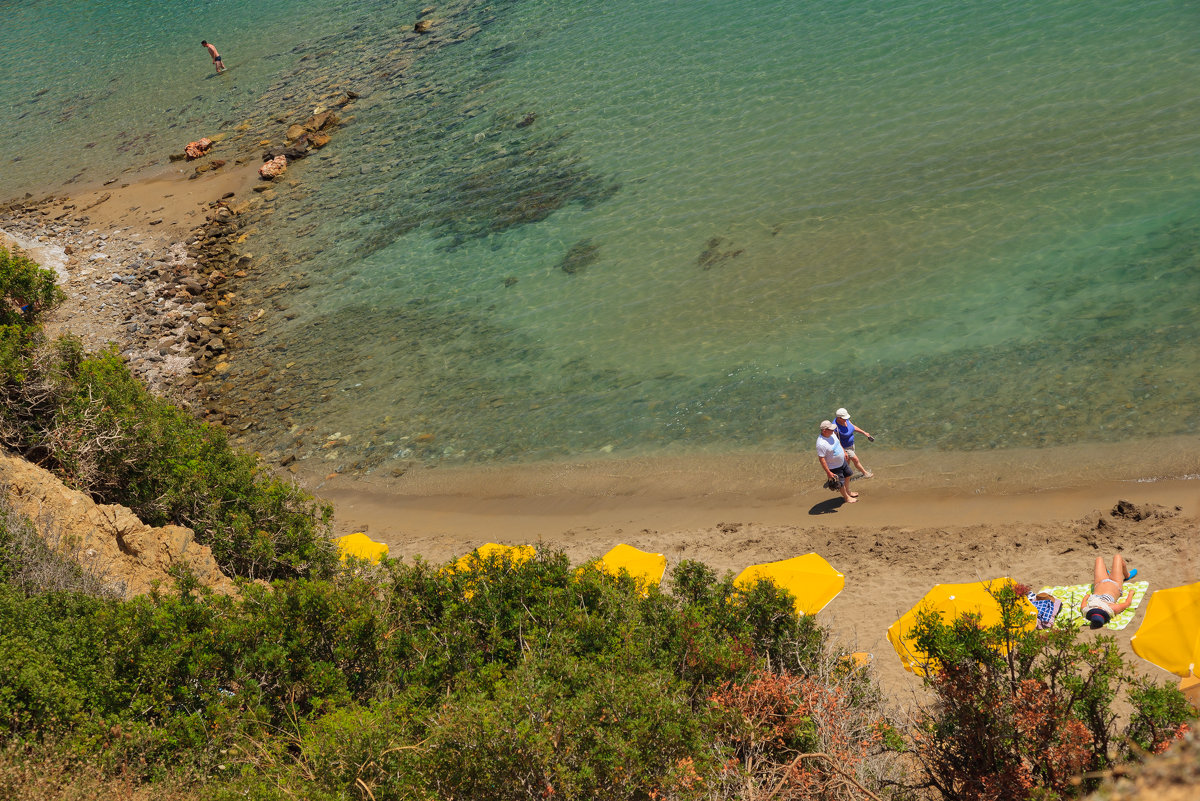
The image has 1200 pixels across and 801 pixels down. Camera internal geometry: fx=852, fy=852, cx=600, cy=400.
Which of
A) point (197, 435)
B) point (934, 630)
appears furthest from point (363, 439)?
point (934, 630)

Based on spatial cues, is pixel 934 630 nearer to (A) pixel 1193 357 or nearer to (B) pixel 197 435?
(A) pixel 1193 357

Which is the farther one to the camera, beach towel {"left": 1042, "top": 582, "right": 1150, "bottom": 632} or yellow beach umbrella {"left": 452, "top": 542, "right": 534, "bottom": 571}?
yellow beach umbrella {"left": 452, "top": 542, "right": 534, "bottom": 571}

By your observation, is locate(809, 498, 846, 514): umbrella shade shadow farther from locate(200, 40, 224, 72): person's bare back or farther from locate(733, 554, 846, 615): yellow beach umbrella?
locate(200, 40, 224, 72): person's bare back

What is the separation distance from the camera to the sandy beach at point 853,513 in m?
11.8

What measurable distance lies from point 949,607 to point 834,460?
351 cm

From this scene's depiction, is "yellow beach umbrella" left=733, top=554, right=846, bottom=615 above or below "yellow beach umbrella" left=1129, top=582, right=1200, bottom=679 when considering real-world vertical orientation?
below

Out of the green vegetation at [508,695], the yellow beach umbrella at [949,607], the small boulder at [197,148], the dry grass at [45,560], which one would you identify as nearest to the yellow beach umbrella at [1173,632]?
the yellow beach umbrella at [949,607]

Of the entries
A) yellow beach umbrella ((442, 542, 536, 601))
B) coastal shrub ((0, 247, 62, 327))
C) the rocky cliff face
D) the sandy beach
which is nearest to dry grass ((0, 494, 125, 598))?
the rocky cliff face

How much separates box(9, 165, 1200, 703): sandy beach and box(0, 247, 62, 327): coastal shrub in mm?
6043

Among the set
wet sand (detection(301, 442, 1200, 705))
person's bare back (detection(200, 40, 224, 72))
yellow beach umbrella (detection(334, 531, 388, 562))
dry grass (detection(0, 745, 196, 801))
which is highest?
person's bare back (detection(200, 40, 224, 72))

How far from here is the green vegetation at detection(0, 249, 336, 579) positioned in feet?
42.2

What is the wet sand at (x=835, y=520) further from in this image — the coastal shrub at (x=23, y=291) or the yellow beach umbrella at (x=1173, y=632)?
the coastal shrub at (x=23, y=291)

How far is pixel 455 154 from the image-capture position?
28.1 metres

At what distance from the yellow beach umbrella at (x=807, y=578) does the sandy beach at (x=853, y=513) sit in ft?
1.19
